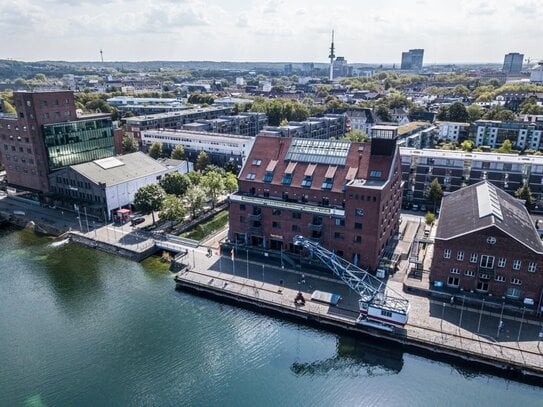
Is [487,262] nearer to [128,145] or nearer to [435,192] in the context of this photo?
[435,192]

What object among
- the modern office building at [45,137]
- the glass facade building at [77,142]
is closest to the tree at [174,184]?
the glass facade building at [77,142]

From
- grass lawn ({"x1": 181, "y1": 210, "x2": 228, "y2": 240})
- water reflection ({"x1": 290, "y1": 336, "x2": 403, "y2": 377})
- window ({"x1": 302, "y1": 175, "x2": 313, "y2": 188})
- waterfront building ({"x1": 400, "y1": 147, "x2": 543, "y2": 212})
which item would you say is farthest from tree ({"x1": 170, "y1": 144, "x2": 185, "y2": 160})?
water reflection ({"x1": 290, "y1": 336, "x2": 403, "y2": 377})

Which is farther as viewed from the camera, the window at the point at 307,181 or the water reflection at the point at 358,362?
the window at the point at 307,181

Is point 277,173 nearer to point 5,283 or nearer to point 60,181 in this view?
point 5,283

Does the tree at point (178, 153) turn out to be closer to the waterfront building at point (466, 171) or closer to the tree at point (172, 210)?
the tree at point (172, 210)

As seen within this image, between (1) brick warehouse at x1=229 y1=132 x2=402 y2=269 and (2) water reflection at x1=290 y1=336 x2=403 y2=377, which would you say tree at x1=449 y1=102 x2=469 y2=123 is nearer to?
(1) brick warehouse at x1=229 y1=132 x2=402 y2=269
